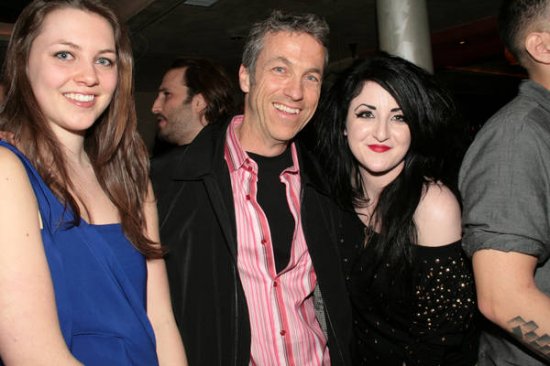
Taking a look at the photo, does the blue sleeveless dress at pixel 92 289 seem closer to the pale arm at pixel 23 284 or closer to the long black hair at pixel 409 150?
the pale arm at pixel 23 284

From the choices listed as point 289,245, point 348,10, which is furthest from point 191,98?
point 348,10

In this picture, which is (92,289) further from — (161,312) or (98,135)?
→ (98,135)

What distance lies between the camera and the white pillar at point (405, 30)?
417 centimetres

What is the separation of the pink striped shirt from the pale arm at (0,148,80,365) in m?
0.84

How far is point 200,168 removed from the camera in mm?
2041

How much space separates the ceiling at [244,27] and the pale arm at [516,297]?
4676 millimetres

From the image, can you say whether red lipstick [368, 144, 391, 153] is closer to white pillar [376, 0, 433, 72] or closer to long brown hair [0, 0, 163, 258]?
long brown hair [0, 0, 163, 258]

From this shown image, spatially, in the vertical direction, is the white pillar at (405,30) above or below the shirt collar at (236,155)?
above

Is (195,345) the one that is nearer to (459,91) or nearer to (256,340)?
(256,340)

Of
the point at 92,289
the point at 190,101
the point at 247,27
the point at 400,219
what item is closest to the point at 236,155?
the point at 400,219

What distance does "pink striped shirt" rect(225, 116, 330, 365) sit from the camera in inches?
76.3

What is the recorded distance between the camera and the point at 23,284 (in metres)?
1.18

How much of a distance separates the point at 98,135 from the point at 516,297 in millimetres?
1342

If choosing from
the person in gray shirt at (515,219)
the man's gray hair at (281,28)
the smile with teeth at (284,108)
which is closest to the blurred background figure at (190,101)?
the man's gray hair at (281,28)
